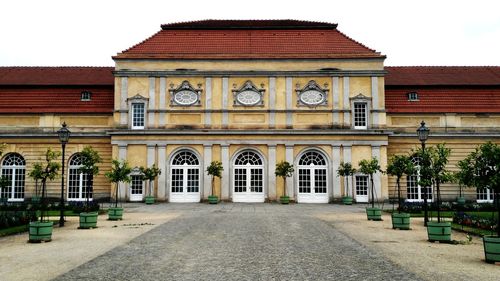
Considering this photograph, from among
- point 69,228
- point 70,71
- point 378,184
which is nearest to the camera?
point 69,228

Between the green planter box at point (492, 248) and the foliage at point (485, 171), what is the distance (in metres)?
0.66

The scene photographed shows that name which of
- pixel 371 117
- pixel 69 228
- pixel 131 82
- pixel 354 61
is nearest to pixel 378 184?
pixel 371 117

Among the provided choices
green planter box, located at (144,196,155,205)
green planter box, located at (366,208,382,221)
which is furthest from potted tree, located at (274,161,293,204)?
green planter box, located at (366,208,382,221)

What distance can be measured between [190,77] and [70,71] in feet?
38.7

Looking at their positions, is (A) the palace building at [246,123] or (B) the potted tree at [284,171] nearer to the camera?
(B) the potted tree at [284,171]

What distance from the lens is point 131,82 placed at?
125 ft

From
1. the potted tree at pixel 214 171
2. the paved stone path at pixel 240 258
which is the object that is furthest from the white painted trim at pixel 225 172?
the paved stone path at pixel 240 258

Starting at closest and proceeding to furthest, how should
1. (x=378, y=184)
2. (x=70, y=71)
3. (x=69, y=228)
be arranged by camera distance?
(x=69, y=228), (x=378, y=184), (x=70, y=71)

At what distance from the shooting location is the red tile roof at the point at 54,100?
3878 centimetres

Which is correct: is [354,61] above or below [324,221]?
above

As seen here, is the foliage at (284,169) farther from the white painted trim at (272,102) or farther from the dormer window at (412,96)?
the dormer window at (412,96)

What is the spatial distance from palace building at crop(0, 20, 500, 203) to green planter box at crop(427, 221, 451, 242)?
2091cm

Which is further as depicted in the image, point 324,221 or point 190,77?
point 190,77

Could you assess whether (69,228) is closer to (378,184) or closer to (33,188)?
(33,188)
